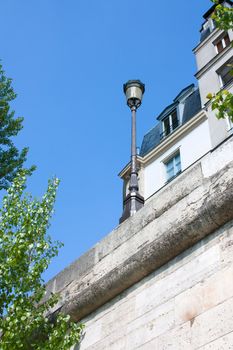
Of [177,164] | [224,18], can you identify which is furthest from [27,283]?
[177,164]

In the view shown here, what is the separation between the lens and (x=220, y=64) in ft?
71.9

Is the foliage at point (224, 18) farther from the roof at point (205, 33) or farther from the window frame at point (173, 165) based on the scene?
the roof at point (205, 33)

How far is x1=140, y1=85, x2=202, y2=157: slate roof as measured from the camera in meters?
23.6

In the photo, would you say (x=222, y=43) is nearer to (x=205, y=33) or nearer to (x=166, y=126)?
(x=205, y=33)

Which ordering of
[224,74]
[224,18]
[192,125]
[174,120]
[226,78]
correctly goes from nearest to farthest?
1. [224,18]
2. [226,78]
3. [224,74]
4. [192,125]
5. [174,120]

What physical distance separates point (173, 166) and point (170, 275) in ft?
60.9

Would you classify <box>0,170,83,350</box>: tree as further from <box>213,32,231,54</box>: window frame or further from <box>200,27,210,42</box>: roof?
<box>200,27,210,42</box>: roof

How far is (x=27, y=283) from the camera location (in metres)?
6.00

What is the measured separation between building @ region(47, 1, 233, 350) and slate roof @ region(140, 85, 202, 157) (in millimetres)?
18079

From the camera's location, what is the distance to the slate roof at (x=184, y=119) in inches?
930

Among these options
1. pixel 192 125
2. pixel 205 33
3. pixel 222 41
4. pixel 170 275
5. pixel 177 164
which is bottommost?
pixel 170 275

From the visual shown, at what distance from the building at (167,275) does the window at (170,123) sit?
1890cm

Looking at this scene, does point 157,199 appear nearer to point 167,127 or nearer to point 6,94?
point 6,94

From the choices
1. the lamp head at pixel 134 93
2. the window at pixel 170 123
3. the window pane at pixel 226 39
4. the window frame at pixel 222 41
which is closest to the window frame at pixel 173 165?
the window at pixel 170 123
